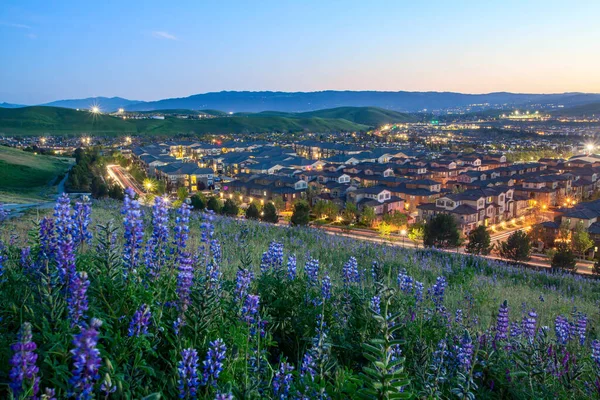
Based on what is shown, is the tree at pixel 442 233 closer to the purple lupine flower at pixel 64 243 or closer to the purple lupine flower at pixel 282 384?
the purple lupine flower at pixel 64 243

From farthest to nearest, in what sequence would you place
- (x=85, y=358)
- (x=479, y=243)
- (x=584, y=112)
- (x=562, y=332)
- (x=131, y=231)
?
1. (x=584, y=112)
2. (x=479, y=243)
3. (x=562, y=332)
4. (x=131, y=231)
5. (x=85, y=358)

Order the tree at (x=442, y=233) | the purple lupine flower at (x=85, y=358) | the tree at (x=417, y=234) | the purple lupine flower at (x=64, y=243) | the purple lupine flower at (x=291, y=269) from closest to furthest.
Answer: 1. the purple lupine flower at (x=85, y=358)
2. the purple lupine flower at (x=64, y=243)
3. the purple lupine flower at (x=291, y=269)
4. the tree at (x=442, y=233)
5. the tree at (x=417, y=234)

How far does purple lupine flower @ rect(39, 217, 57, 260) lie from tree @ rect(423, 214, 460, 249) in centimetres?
2128

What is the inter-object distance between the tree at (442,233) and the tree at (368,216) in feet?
25.3

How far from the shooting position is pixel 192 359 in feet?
5.10

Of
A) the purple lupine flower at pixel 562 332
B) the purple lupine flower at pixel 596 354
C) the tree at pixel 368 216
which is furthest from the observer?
the tree at pixel 368 216

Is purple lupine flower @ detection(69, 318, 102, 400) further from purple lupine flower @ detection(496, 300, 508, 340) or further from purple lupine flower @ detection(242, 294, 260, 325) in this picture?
purple lupine flower @ detection(496, 300, 508, 340)

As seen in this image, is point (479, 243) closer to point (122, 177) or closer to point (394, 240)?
point (394, 240)

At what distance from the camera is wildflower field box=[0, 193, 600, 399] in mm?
1497

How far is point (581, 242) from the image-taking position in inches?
939

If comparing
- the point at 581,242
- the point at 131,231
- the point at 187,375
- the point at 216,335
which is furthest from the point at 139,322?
the point at 581,242

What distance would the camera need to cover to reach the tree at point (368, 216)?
30.5 m

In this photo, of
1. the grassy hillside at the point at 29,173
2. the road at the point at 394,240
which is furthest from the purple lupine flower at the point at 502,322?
the grassy hillside at the point at 29,173

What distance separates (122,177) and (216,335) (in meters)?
43.3
